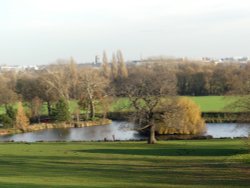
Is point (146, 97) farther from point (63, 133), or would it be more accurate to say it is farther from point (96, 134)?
point (63, 133)

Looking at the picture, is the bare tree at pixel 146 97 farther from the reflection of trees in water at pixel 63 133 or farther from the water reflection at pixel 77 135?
the reflection of trees in water at pixel 63 133

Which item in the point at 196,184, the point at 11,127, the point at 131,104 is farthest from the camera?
the point at 11,127

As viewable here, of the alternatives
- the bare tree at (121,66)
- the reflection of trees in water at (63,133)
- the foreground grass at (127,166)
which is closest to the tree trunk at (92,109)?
the reflection of trees in water at (63,133)

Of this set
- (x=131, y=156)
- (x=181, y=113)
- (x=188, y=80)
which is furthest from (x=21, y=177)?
(x=188, y=80)

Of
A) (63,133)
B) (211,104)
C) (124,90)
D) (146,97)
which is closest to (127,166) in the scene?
(146,97)

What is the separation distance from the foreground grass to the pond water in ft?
54.3

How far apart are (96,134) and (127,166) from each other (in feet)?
106

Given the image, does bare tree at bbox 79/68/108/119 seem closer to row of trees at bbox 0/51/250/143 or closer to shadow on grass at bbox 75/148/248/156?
row of trees at bbox 0/51/250/143

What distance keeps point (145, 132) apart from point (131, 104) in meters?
19.4

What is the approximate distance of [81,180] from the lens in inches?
811

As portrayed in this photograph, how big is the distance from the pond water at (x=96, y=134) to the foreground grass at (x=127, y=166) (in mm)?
16548

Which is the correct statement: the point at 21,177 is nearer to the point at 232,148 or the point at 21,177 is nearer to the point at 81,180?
the point at 81,180

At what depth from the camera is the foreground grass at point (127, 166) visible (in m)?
19.7

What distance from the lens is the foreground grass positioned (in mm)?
19734
